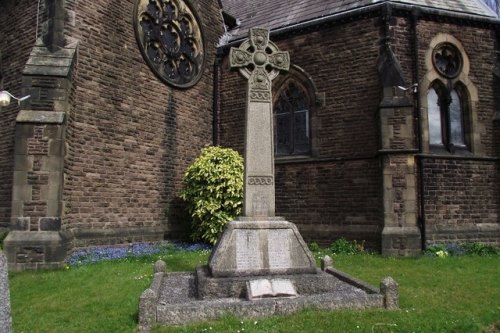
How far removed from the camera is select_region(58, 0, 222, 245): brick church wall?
35.7 ft

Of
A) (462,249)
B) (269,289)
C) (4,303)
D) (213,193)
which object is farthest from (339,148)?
(4,303)

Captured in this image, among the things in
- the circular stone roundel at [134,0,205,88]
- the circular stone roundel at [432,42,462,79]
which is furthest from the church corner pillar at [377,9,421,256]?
the circular stone roundel at [134,0,205,88]

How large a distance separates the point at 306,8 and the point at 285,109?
3.63 meters

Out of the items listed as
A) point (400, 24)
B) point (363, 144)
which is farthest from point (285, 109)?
point (400, 24)

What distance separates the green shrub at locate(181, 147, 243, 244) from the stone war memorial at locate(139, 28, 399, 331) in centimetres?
507

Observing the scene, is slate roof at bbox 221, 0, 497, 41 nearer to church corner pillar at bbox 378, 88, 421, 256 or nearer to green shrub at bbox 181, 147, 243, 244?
church corner pillar at bbox 378, 88, 421, 256

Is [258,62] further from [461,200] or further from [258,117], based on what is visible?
[461,200]

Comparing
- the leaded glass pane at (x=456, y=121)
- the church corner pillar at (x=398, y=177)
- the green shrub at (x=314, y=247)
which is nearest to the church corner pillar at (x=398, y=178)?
the church corner pillar at (x=398, y=177)

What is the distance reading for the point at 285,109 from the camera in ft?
47.8

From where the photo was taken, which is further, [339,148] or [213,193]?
[339,148]

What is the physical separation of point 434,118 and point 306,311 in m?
9.53

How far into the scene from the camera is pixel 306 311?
5.30 metres

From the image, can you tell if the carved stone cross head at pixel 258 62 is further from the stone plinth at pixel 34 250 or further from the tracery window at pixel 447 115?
the tracery window at pixel 447 115

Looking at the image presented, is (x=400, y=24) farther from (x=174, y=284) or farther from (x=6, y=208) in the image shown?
(x=6, y=208)
